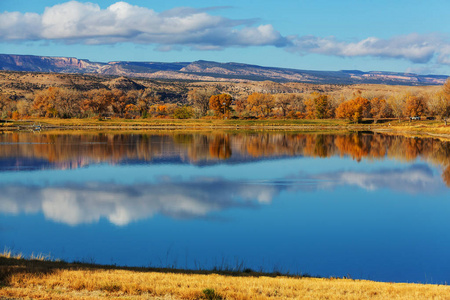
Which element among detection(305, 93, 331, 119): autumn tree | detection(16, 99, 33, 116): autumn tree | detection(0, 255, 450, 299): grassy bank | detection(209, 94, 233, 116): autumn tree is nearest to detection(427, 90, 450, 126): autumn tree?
detection(305, 93, 331, 119): autumn tree

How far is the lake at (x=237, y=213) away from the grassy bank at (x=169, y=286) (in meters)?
2.86

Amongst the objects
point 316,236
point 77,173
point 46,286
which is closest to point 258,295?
point 46,286

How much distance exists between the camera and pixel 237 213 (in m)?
20.9

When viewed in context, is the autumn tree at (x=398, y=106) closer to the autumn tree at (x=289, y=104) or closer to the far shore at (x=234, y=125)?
the far shore at (x=234, y=125)

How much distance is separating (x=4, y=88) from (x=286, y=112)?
3196 inches

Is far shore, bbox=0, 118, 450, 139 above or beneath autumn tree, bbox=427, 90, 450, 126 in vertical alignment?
beneath

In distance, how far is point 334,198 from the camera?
80.1ft

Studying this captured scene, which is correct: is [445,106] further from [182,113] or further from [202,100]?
[202,100]

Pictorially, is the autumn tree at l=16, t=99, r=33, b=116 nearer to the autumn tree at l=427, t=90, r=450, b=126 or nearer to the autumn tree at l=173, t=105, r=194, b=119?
the autumn tree at l=173, t=105, r=194, b=119

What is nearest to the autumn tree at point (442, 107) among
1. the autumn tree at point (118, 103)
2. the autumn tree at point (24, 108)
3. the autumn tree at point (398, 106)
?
the autumn tree at point (398, 106)

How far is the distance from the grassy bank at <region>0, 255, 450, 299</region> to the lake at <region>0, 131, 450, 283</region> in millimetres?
2863

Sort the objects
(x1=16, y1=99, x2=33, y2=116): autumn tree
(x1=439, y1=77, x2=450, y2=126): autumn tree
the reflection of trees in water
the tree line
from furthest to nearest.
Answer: (x1=16, y1=99, x2=33, y2=116): autumn tree
the tree line
(x1=439, y1=77, x2=450, y2=126): autumn tree
the reflection of trees in water

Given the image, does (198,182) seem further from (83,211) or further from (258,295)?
(258,295)

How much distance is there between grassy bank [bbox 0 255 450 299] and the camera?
948cm
